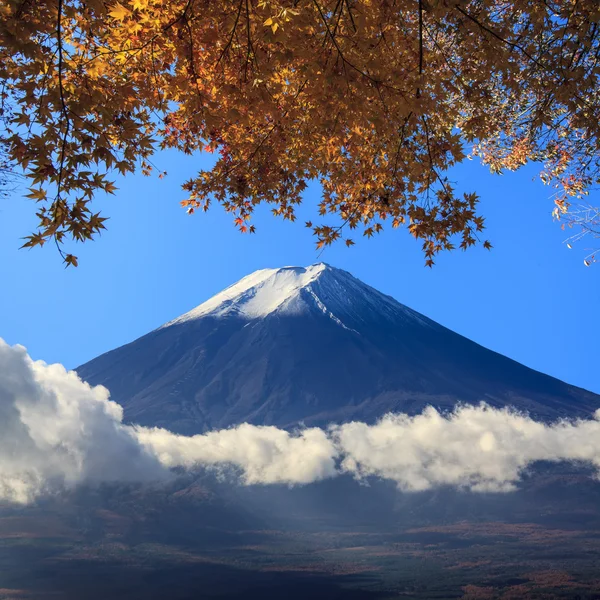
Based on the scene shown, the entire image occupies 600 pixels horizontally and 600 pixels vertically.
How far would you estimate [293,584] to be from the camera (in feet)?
441

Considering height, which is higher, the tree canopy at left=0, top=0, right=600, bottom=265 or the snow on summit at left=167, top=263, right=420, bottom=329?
the snow on summit at left=167, top=263, right=420, bottom=329

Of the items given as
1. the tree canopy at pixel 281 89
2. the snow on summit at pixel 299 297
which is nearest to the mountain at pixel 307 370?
the snow on summit at pixel 299 297

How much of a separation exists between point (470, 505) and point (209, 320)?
10546cm

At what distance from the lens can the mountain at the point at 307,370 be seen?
429ft

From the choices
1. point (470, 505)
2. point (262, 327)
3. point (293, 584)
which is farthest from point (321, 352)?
point (470, 505)

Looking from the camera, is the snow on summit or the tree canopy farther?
the snow on summit

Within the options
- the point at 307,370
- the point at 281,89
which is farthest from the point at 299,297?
the point at 281,89

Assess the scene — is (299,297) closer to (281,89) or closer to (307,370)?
(307,370)

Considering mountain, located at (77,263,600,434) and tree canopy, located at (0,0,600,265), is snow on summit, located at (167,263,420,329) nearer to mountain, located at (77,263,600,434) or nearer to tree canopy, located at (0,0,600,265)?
mountain, located at (77,263,600,434)

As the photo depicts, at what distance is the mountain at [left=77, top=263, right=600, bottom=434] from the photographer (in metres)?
131

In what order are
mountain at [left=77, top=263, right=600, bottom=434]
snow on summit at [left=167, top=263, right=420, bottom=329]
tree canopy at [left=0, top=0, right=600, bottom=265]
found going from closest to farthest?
tree canopy at [left=0, top=0, right=600, bottom=265] → mountain at [left=77, top=263, right=600, bottom=434] → snow on summit at [left=167, top=263, right=420, bottom=329]

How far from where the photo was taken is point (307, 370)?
140 meters

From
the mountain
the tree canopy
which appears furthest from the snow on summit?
the tree canopy

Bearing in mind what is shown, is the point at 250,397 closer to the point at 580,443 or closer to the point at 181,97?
the point at 580,443
